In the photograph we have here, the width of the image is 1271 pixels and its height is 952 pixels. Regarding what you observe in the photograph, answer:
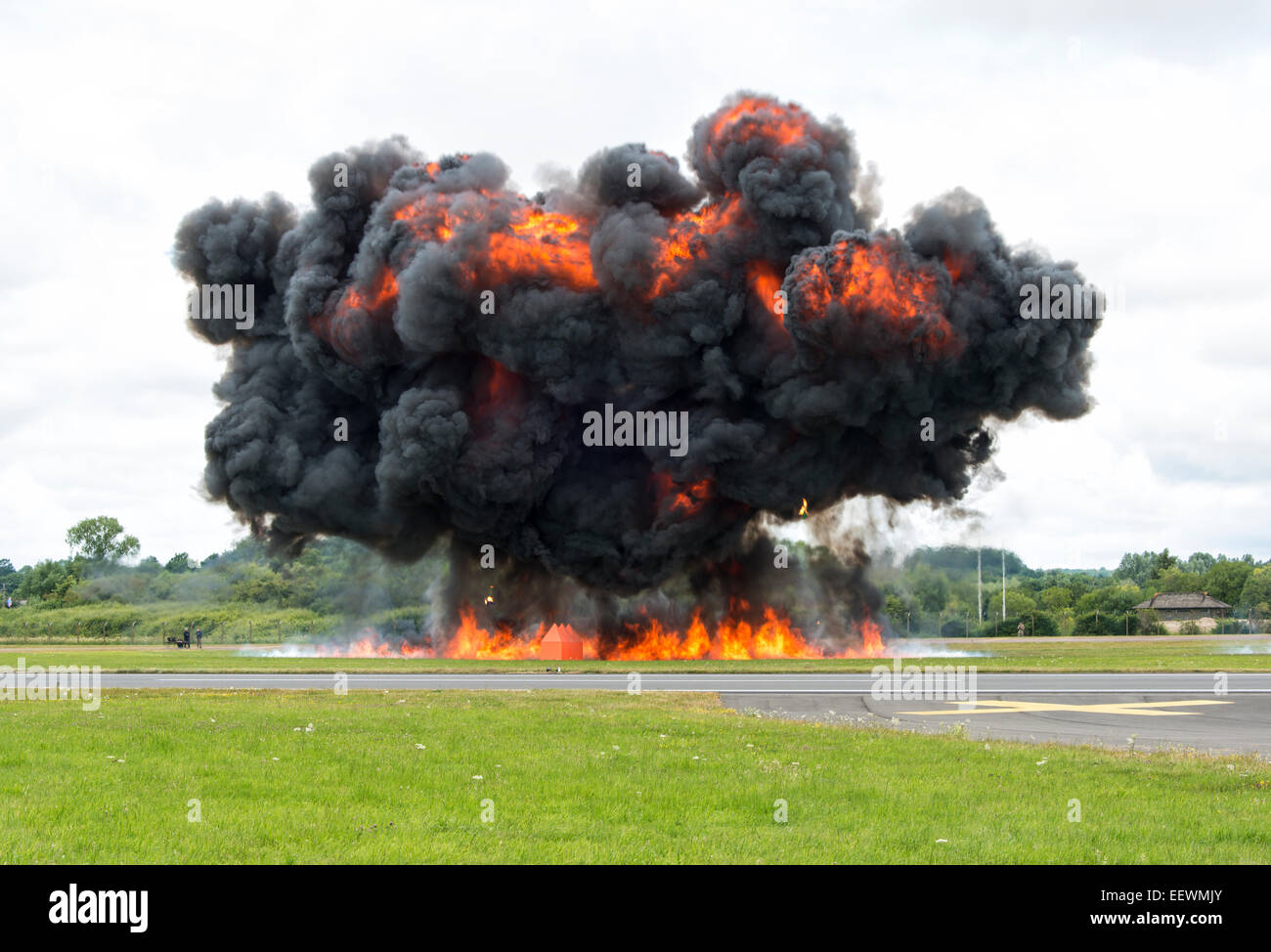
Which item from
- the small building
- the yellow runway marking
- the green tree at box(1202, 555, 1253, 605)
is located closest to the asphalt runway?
the yellow runway marking

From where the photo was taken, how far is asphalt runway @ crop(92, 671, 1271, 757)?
A: 54.7 ft

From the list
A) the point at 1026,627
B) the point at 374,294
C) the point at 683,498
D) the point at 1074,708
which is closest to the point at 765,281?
the point at 683,498

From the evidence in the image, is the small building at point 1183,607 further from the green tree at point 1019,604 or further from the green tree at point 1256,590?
the green tree at point 1019,604

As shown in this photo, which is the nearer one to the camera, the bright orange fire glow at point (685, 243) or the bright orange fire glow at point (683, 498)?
the bright orange fire glow at point (685, 243)

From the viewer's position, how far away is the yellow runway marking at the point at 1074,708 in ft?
65.4

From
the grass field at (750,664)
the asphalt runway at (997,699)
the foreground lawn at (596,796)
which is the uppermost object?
the foreground lawn at (596,796)

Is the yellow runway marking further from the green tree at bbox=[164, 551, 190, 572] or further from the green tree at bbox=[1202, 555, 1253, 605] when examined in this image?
the green tree at bbox=[164, 551, 190, 572]

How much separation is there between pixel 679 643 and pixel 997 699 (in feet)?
95.9

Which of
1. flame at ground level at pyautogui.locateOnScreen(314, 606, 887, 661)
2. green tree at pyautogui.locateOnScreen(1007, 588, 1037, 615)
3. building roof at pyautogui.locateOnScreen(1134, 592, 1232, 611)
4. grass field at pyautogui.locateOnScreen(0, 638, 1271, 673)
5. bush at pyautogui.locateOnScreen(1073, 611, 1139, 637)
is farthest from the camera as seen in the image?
building roof at pyautogui.locateOnScreen(1134, 592, 1232, 611)

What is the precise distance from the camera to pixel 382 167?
54625mm

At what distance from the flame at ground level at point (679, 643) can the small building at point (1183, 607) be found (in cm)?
3411

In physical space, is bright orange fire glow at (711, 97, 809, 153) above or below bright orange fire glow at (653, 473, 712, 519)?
above

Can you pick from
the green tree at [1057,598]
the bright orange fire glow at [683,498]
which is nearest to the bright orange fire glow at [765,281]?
the bright orange fire glow at [683,498]

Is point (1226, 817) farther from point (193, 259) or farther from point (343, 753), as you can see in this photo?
point (193, 259)
